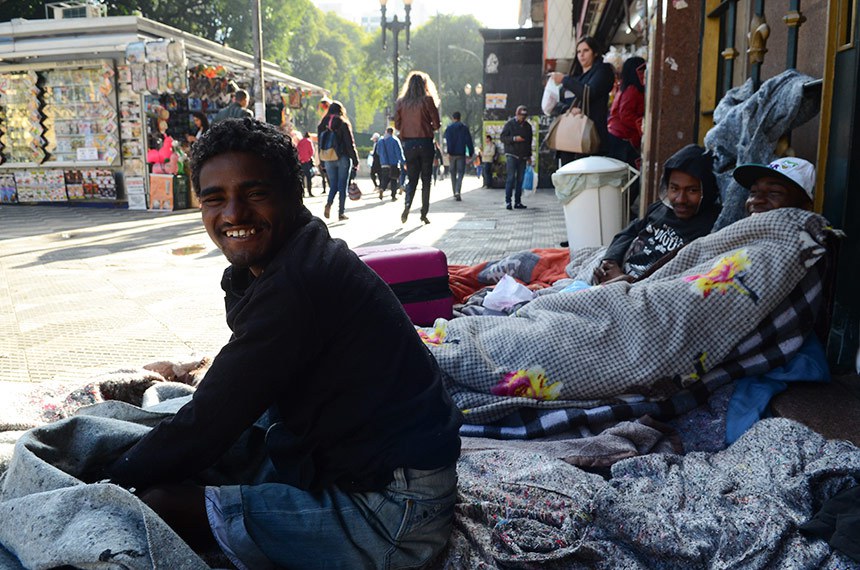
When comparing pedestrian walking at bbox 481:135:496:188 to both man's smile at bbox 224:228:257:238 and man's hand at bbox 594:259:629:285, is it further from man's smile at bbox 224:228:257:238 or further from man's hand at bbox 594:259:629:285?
man's smile at bbox 224:228:257:238

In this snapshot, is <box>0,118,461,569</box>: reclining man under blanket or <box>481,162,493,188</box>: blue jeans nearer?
<box>0,118,461,569</box>: reclining man under blanket

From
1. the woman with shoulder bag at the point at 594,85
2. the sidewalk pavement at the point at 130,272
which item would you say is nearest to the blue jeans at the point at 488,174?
the sidewalk pavement at the point at 130,272

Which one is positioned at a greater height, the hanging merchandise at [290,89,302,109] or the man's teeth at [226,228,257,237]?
the hanging merchandise at [290,89,302,109]

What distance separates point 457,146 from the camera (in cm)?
1553

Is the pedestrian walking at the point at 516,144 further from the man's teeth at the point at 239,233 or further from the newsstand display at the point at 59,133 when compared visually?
the man's teeth at the point at 239,233

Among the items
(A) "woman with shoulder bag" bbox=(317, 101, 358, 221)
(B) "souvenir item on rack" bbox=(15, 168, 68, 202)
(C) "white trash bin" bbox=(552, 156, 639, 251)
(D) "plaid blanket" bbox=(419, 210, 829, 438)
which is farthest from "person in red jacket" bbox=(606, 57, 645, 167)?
(B) "souvenir item on rack" bbox=(15, 168, 68, 202)

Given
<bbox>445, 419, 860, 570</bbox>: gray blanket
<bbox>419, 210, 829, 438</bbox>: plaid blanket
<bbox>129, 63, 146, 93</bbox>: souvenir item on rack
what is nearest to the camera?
<bbox>445, 419, 860, 570</bbox>: gray blanket

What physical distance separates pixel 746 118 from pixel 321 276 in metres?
2.82

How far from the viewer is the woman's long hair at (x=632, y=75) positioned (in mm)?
7121

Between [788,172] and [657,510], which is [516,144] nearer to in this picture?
[788,172]

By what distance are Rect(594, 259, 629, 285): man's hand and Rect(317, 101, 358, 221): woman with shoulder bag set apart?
6.84m

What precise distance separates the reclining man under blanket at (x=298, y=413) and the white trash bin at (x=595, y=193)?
Result: 4.87 meters

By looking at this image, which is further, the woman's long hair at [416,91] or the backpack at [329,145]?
the backpack at [329,145]

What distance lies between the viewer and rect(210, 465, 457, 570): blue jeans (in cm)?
180
